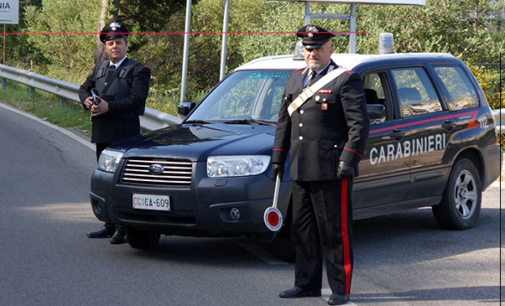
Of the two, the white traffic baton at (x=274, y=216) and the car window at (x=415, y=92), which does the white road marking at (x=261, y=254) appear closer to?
the white traffic baton at (x=274, y=216)

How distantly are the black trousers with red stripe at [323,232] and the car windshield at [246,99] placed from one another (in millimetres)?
1657

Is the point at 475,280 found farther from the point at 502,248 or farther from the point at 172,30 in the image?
the point at 172,30

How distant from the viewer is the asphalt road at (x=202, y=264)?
241 inches

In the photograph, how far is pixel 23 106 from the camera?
1830cm

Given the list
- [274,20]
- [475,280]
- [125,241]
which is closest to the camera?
[475,280]

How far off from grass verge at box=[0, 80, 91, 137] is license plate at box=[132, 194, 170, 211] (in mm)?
7927

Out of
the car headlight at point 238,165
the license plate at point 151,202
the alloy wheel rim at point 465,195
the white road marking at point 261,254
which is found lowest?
the white road marking at point 261,254

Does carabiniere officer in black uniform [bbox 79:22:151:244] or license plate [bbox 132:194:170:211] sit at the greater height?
carabiniere officer in black uniform [bbox 79:22:151:244]

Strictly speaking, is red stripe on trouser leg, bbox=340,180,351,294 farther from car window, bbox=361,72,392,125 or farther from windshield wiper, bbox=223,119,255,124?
car window, bbox=361,72,392,125

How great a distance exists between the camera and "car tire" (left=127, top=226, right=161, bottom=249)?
752 cm

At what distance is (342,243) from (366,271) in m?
1.04

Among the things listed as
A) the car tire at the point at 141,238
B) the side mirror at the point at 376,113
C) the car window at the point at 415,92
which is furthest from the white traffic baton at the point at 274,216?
the car window at the point at 415,92

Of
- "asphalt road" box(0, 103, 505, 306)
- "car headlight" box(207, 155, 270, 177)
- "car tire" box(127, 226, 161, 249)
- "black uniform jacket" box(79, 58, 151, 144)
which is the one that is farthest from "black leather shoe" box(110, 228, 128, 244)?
"car headlight" box(207, 155, 270, 177)

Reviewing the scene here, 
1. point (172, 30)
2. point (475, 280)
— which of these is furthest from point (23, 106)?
point (172, 30)
